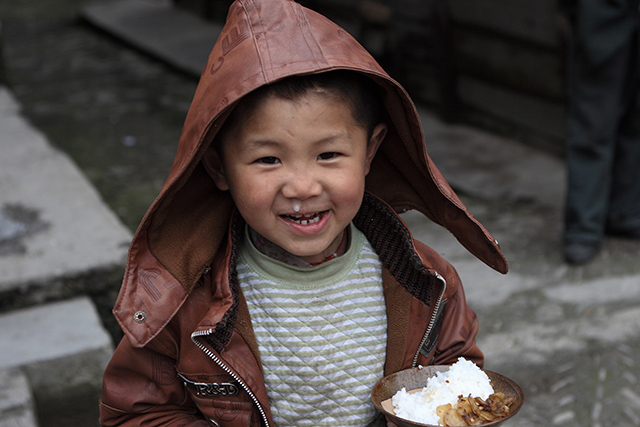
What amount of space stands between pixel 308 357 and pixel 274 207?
0.34 m

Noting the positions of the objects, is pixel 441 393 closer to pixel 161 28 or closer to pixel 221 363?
pixel 221 363

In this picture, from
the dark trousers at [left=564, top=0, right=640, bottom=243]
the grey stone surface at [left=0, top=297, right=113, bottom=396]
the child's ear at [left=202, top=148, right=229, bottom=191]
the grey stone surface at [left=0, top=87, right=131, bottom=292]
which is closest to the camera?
the child's ear at [left=202, top=148, right=229, bottom=191]

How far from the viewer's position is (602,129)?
12.1 ft

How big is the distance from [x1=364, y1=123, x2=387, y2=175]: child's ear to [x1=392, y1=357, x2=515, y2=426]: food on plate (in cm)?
46

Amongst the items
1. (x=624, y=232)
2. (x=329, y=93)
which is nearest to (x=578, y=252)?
(x=624, y=232)

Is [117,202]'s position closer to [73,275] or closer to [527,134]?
[73,275]

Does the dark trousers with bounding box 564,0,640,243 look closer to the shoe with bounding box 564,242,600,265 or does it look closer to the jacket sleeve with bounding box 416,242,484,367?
the shoe with bounding box 564,242,600,265

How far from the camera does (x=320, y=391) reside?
5.11 ft

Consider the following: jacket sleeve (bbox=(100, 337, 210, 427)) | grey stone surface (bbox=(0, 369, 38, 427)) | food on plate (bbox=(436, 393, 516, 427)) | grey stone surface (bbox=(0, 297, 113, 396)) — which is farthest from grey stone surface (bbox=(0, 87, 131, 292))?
food on plate (bbox=(436, 393, 516, 427))

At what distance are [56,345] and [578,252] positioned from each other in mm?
2495

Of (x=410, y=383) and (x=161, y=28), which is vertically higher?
(x=410, y=383)

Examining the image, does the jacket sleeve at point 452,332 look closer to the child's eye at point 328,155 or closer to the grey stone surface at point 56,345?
the child's eye at point 328,155

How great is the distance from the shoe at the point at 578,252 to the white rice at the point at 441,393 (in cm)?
240

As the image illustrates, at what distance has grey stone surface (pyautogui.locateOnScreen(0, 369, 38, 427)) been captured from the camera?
2.36 metres
